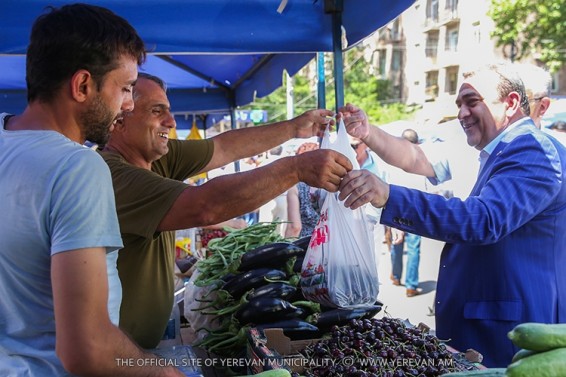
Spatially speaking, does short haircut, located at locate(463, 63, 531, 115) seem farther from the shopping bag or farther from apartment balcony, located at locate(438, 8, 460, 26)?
apartment balcony, located at locate(438, 8, 460, 26)

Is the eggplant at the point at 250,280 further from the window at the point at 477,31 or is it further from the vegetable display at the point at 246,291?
the window at the point at 477,31

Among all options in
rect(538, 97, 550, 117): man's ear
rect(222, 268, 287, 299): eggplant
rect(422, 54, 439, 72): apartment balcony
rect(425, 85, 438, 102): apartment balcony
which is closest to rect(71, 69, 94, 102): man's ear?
rect(222, 268, 287, 299): eggplant

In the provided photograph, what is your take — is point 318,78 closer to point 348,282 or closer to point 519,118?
point 519,118

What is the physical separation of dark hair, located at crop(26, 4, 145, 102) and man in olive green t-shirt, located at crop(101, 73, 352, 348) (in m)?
0.61

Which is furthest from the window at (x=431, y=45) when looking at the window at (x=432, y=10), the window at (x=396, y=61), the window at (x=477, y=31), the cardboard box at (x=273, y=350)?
the cardboard box at (x=273, y=350)

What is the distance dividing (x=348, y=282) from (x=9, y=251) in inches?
55.6

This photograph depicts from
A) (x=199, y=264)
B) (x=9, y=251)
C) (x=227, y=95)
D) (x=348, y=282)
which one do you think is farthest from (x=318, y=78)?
(x=227, y=95)

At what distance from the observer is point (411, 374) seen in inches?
74.8

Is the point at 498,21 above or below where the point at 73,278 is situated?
above

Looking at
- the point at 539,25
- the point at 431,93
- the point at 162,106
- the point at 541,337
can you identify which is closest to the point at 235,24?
the point at 162,106

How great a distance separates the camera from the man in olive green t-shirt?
209cm

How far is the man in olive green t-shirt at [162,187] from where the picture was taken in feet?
6.86

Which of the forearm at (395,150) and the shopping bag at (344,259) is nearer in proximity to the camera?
the shopping bag at (344,259)

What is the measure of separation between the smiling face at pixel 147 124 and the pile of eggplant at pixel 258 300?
0.74 m
